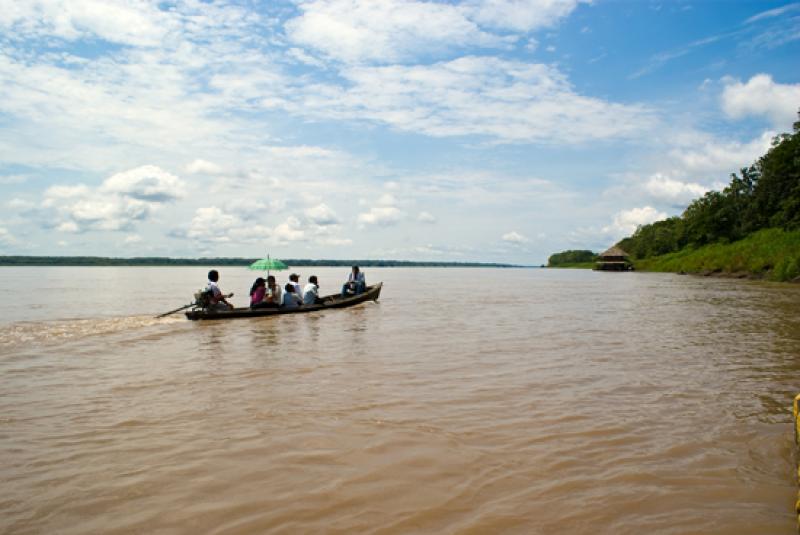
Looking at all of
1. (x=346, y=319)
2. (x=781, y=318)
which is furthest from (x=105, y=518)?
(x=781, y=318)

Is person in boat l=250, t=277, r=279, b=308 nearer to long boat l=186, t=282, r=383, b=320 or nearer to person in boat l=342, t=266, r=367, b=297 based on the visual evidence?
long boat l=186, t=282, r=383, b=320

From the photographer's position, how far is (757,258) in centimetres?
4516

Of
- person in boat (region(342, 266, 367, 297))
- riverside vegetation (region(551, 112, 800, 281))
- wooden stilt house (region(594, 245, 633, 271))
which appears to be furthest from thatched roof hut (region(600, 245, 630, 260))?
person in boat (region(342, 266, 367, 297))

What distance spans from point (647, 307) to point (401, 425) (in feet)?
62.6

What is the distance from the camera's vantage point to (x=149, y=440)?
5613 millimetres

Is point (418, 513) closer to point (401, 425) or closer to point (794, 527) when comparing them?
point (401, 425)

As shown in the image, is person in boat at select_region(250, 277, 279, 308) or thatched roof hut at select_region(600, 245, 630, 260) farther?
thatched roof hut at select_region(600, 245, 630, 260)

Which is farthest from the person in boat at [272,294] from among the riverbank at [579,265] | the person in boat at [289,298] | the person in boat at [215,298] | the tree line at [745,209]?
the riverbank at [579,265]

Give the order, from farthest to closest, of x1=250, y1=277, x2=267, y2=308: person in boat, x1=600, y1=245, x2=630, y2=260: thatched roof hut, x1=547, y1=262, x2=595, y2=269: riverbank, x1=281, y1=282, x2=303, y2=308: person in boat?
x1=547, y1=262, x2=595, y2=269: riverbank, x1=600, y1=245, x2=630, y2=260: thatched roof hut, x1=281, y1=282, x2=303, y2=308: person in boat, x1=250, y1=277, x2=267, y2=308: person in boat

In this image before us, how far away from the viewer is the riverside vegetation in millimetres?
43688

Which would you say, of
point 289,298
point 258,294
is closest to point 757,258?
point 289,298

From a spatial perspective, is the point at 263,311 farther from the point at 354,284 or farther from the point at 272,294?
the point at 354,284

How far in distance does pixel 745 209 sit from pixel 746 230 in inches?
183

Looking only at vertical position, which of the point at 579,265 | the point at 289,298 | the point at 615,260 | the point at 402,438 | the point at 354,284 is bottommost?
the point at 402,438
